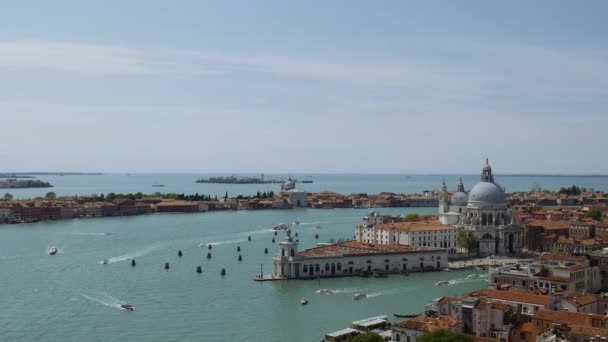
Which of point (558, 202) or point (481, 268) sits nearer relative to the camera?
point (481, 268)

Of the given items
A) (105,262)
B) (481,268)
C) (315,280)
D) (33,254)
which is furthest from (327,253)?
(33,254)

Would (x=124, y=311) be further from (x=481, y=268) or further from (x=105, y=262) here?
(x=481, y=268)

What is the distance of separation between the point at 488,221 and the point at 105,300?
2342 cm

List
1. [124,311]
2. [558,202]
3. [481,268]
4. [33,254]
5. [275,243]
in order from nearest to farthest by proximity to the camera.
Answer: [124,311] < [481,268] < [33,254] < [275,243] < [558,202]

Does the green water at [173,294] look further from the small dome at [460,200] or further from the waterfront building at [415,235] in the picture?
the small dome at [460,200]

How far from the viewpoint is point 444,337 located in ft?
50.5

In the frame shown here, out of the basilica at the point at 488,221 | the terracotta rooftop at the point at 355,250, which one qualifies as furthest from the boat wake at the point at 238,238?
the basilica at the point at 488,221

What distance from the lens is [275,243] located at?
149 feet

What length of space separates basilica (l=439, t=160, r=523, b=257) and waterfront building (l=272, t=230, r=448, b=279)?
6.41m

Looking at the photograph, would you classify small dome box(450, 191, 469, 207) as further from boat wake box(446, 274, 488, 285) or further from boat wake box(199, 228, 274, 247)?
boat wake box(446, 274, 488, 285)

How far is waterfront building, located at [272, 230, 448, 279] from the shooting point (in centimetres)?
3039

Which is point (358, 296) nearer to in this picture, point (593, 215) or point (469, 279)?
point (469, 279)

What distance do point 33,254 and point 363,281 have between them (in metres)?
18.7

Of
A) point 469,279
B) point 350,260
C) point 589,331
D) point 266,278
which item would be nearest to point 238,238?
point 350,260
